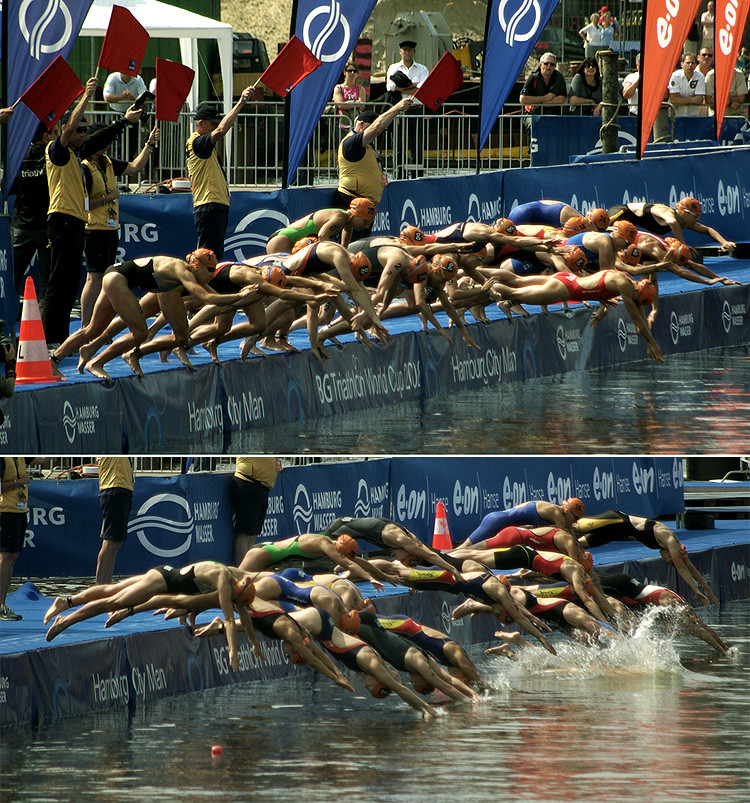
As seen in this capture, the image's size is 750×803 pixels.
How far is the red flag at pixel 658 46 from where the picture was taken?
2153 cm

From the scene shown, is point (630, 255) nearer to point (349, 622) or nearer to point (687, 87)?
point (349, 622)

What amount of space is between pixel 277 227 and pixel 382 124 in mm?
2029

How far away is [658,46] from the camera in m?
21.6

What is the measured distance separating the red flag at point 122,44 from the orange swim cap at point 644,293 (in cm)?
556

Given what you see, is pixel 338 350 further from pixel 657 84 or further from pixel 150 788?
pixel 657 84

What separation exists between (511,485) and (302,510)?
12.0 ft

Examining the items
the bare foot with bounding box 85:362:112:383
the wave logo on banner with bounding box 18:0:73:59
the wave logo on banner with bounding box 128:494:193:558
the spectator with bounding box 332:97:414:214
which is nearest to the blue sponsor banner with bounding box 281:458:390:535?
the wave logo on banner with bounding box 128:494:193:558

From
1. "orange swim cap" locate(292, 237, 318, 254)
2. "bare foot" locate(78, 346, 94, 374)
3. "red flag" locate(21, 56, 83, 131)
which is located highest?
"red flag" locate(21, 56, 83, 131)

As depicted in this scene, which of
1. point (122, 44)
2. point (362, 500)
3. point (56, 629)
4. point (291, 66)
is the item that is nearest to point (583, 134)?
point (291, 66)

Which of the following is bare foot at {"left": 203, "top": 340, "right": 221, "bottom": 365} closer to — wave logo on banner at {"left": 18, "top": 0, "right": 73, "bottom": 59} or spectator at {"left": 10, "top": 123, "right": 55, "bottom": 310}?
Answer: spectator at {"left": 10, "top": 123, "right": 55, "bottom": 310}

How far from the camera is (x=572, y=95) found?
85.0 feet

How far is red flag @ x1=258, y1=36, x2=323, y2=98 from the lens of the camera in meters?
16.7

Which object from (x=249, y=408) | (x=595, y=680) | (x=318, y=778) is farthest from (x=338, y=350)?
(x=318, y=778)

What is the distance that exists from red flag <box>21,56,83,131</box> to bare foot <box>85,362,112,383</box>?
8.32ft
